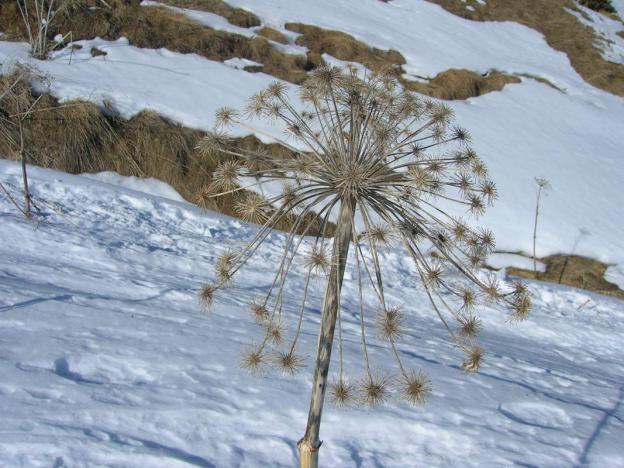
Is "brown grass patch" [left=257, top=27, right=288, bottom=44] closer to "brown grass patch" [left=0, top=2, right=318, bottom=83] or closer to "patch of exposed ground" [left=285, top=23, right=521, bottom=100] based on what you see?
"patch of exposed ground" [left=285, top=23, right=521, bottom=100]

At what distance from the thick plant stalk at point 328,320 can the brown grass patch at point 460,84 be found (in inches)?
560

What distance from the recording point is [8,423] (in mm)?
3717

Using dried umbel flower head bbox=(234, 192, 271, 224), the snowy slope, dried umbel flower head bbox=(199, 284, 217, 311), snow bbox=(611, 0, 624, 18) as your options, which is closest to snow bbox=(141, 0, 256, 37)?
the snowy slope

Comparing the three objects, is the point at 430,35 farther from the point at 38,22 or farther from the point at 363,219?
the point at 363,219

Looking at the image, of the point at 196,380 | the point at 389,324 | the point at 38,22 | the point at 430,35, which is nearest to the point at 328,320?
the point at 389,324

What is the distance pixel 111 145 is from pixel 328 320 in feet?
31.3

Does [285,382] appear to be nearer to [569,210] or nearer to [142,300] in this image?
[142,300]

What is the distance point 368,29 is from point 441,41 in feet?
8.95

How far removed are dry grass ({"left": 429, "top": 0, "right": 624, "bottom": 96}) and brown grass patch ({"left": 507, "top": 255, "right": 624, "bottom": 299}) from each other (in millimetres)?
10840

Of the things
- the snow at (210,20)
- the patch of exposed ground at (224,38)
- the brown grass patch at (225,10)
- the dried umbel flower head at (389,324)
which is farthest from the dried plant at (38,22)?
the dried umbel flower head at (389,324)

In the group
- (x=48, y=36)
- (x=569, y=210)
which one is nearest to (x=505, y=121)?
(x=569, y=210)

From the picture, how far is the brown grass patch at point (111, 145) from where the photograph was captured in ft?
34.8

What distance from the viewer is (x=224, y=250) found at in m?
8.51

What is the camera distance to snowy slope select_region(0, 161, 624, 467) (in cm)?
400
